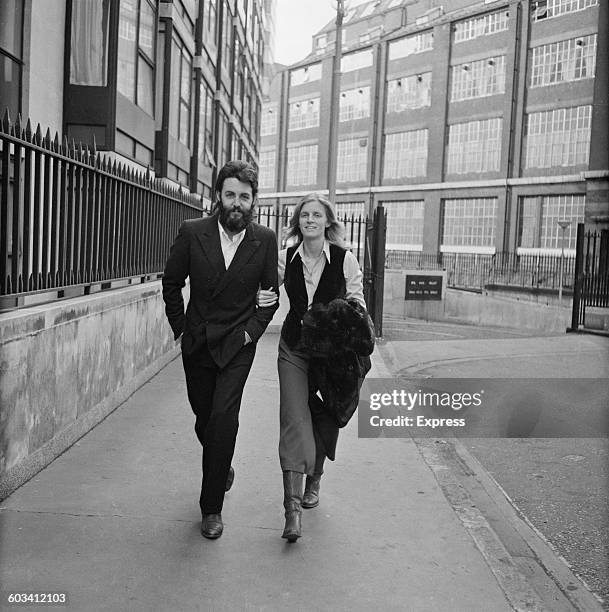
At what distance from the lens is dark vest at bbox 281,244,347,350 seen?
15.1 feet

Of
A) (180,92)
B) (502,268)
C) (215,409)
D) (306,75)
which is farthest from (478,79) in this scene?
(215,409)

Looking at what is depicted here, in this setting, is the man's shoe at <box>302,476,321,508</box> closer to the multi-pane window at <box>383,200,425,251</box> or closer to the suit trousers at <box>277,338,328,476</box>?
the suit trousers at <box>277,338,328,476</box>

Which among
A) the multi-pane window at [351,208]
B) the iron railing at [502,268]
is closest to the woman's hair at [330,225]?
the iron railing at [502,268]

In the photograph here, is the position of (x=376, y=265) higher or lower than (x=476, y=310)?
higher

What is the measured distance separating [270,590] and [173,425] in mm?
3311

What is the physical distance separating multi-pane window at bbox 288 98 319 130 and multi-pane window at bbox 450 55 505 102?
13.5m

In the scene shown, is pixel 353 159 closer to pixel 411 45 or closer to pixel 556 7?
pixel 411 45

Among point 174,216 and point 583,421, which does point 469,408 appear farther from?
point 174,216

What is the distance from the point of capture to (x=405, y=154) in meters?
49.4

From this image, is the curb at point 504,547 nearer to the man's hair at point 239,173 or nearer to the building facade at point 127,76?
the man's hair at point 239,173

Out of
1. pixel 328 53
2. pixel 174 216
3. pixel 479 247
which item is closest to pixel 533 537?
pixel 174 216

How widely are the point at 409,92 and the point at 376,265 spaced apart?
37467 millimetres

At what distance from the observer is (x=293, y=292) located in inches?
183

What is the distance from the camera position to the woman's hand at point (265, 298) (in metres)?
4.46
